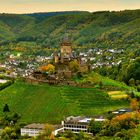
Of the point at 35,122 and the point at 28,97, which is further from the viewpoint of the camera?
the point at 28,97

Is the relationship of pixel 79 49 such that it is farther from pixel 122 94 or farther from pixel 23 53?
pixel 122 94

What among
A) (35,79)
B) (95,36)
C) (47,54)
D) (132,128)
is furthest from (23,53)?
(132,128)

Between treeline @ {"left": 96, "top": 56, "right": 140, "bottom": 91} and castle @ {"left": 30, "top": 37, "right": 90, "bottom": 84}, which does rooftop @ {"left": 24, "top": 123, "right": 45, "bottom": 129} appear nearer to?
castle @ {"left": 30, "top": 37, "right": 90, "bottom": 84}

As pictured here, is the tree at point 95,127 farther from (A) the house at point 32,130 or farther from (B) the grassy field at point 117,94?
(B) the grassy field at point 117,94

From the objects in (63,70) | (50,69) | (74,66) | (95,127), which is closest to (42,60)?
(50,69)

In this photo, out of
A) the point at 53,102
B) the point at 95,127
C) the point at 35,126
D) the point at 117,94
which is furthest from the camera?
the point at 117,94

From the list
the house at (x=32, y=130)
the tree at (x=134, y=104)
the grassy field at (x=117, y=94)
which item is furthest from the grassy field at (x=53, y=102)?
the house at (x=32, y=130)

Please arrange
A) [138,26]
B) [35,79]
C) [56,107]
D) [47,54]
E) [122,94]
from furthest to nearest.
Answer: [138,26] < [47,54] < [35,79] < [122,94] < [56,107]

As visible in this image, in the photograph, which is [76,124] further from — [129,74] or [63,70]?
[129,74]

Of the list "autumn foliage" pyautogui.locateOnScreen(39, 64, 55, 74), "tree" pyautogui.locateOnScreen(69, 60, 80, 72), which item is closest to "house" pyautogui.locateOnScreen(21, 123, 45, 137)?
"tree" pyautogui.locateOnScreen(69, 60, 80, 72)
